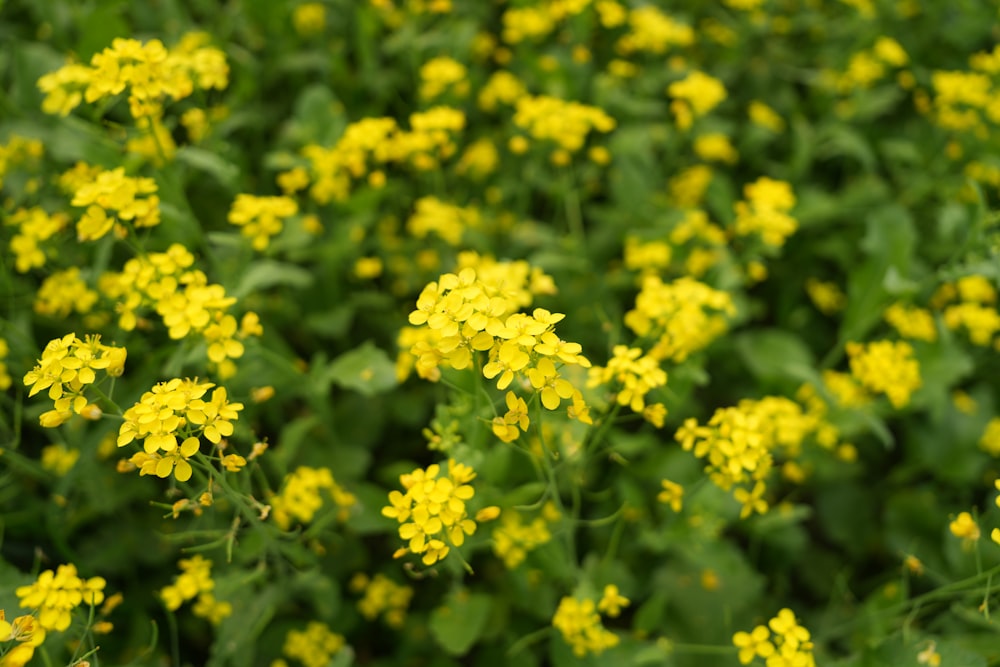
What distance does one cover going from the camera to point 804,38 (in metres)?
5.32

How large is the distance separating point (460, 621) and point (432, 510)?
41.9 inches

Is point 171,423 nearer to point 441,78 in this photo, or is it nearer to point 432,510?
point 432,510

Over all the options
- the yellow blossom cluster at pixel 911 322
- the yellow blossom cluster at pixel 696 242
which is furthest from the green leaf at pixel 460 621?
the yellow blossom cluster at pixel 911 322

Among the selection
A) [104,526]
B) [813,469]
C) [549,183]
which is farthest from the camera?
[549,183]

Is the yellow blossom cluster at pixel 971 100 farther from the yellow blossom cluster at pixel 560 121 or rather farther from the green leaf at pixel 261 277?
the green leaf at pixel 261 277

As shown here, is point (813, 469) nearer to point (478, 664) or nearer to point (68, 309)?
point (478, 664)

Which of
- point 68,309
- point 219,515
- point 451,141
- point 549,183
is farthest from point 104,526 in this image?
point 549,183

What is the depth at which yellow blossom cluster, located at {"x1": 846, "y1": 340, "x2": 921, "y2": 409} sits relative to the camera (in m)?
3.00

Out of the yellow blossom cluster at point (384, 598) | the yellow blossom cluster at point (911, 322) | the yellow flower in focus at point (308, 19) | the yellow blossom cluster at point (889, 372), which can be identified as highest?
the yellow flower in focus at point (308, 19)

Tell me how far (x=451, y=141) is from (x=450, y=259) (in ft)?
2.20

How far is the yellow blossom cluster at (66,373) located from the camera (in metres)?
1.90

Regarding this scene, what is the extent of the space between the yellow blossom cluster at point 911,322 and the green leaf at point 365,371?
2339 millimetres

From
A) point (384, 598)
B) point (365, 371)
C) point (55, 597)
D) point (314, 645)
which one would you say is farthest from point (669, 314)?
point (55, 597)

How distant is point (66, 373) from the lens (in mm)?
1920
